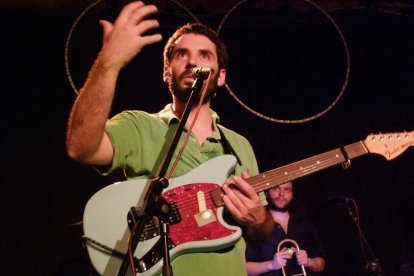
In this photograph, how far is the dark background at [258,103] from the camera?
4.18m

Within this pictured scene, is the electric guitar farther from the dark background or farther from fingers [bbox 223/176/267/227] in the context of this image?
the dark background

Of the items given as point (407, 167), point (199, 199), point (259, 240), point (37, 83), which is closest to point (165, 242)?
point (199, 199)

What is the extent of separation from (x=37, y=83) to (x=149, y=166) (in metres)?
2.76

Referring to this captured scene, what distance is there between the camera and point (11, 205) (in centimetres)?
410

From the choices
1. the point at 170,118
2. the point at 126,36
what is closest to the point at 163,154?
the point at 170,118

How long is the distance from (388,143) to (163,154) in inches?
69.3

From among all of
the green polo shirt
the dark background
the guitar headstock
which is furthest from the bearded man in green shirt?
the dark background

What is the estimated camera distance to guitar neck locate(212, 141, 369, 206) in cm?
242

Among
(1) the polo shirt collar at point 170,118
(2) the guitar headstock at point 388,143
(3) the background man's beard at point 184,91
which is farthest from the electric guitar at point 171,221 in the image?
(2) the guitar headstock at point 388,143

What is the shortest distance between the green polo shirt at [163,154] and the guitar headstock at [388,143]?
40.2 inches

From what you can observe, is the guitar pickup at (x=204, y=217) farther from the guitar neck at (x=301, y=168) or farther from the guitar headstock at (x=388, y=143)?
the guitar headstock at (x=388, y=143)

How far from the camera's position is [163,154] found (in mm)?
2217

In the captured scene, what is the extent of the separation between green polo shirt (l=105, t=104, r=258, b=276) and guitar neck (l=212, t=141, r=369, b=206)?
0.16m

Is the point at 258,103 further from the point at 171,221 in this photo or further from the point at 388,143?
the point at 171,221
